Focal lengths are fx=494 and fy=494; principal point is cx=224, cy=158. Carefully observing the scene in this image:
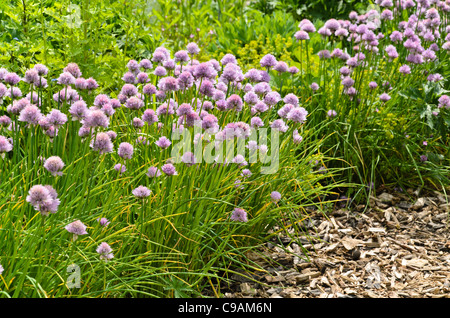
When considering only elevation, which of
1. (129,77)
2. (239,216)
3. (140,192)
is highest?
(129,77)

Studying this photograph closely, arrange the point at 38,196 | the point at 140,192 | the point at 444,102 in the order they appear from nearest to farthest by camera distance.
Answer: the point at 38,196 < the point at 140,192 < the point at 444,102

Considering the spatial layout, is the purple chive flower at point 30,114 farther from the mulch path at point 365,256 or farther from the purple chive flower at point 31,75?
the mulch path at point 365,256

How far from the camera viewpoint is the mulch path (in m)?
2.86

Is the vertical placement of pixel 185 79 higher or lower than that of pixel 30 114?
higher

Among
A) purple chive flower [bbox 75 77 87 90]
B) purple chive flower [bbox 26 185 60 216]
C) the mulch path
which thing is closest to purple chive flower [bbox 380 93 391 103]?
the mulch path

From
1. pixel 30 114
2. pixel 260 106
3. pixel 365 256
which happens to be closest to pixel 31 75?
pixel 30 114

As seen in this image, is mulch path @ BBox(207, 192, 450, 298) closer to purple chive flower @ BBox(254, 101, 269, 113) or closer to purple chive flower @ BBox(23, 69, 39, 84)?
purple chive flower @ BBox(254, 101, 269, 113)

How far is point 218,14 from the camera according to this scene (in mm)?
7406

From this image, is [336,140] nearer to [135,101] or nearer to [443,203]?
[443,203]

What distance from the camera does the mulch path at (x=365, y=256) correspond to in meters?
2.86

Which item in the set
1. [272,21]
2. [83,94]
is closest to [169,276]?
[83,94]

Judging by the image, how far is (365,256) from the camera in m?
3.27

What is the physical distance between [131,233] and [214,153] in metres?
0.67

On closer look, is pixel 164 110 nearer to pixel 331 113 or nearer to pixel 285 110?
pixel 285 110
